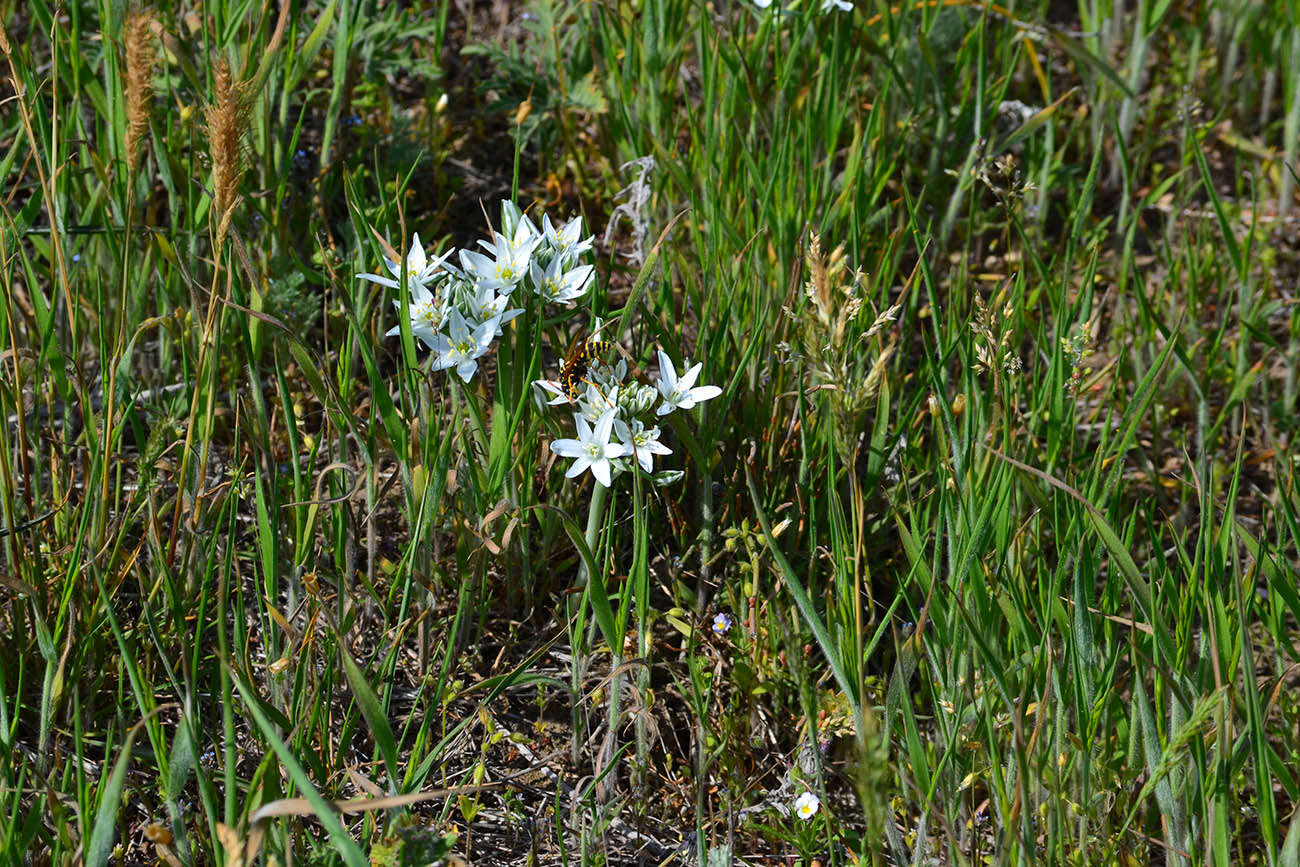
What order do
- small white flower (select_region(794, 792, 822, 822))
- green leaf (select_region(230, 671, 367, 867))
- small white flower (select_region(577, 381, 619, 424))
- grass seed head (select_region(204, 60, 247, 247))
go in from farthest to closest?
small white flower (select_region(794, 792, 822, 822))
small white flower (select_region(577, 381, 619, 424))
grass seed head (select_region(204, 60, 247, 247))
green leaf (select_region(230, 671, 367, 867))

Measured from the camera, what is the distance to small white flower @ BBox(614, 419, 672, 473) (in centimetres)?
177

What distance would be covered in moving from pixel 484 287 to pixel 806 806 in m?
0.95

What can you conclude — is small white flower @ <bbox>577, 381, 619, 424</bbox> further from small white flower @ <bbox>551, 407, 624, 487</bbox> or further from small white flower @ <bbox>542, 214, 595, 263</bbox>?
small white flower @ <bbox>542, 214, 595, 263</bbox>

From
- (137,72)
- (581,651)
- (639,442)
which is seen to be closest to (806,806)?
(581,651)

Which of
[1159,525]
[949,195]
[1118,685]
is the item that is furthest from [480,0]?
[1118,685]

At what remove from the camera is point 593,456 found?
1820mm

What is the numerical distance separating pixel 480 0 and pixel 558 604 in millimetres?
2391

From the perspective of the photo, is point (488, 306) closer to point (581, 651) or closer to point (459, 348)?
point (459, 348)

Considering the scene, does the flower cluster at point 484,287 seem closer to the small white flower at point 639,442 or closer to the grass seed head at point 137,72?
the small white flower at point 639,442

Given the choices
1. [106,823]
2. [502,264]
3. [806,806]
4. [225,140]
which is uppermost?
[225,140]

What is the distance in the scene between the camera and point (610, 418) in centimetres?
175

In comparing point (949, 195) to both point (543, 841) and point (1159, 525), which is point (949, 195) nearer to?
point (1159, 525)

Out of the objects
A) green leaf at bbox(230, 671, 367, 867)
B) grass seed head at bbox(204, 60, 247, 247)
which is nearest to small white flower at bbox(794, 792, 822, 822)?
green leaf at bbox(230, 671, 367, 867)

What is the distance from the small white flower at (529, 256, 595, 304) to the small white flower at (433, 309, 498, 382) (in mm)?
110
